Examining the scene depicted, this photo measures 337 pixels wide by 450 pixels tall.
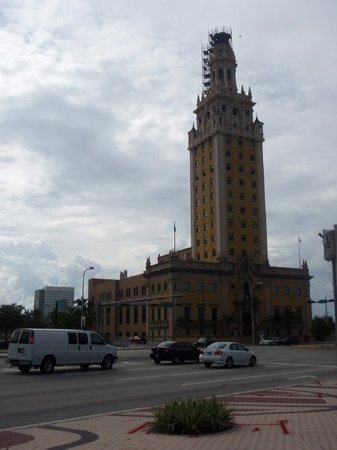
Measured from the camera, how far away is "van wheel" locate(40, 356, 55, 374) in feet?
78.0

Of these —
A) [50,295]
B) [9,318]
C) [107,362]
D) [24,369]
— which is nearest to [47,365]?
[24,369]

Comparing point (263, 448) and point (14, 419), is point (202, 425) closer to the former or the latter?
point (263, 448)

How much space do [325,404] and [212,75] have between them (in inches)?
4350

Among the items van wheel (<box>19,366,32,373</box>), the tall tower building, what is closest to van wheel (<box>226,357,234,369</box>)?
van wheel (<box>19,366,32,373</box>)

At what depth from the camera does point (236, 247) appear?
338 ft

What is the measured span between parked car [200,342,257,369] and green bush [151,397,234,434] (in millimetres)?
19557

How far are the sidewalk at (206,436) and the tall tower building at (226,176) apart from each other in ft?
289

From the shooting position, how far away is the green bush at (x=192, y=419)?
8.84m

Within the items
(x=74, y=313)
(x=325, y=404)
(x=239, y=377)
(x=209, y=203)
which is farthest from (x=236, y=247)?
(x=325, y=404)

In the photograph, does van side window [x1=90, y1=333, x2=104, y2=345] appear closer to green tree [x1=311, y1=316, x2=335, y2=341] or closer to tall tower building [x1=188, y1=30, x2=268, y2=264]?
tall tower building [x1=188, y1=30, x2=268, y2=264]

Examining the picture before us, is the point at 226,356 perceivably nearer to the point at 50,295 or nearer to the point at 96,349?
the point at 96,349

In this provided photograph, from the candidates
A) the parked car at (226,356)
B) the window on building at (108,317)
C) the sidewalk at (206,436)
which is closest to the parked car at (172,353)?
the parked car at (226,356)

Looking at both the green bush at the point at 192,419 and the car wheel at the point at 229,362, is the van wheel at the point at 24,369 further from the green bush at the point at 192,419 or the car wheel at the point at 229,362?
the green bush at the point at 192,419

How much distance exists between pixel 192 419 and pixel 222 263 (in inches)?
3572
